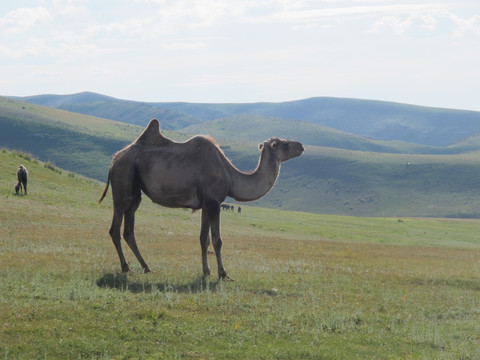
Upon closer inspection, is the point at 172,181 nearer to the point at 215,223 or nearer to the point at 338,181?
the point at 215,223

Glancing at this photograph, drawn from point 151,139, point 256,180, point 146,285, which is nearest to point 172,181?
point 151,139

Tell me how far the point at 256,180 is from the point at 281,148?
3.95 ft

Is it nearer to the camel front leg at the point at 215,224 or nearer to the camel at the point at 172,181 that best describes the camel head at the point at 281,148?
the camel at the point at 172,181

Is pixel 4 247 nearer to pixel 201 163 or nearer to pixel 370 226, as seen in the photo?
pixel 201 163

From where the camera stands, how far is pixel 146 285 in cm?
1391

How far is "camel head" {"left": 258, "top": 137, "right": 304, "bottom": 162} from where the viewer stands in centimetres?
1675

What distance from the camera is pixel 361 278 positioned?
59.4 feet

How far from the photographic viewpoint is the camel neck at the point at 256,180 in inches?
635

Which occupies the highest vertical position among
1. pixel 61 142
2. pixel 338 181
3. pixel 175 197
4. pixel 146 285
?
pixel 175 197

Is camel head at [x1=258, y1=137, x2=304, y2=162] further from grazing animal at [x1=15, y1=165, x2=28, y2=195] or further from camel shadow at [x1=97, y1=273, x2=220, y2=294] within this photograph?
grazing animal at [x1=15, y1=165, x2=28, y2=195]

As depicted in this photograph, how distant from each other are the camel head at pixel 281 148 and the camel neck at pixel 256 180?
0.42ft

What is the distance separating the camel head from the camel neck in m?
0.13

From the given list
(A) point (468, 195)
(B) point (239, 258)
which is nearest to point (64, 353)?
(B) point (239, 258)

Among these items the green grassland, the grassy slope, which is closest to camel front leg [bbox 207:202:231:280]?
the green grassland
